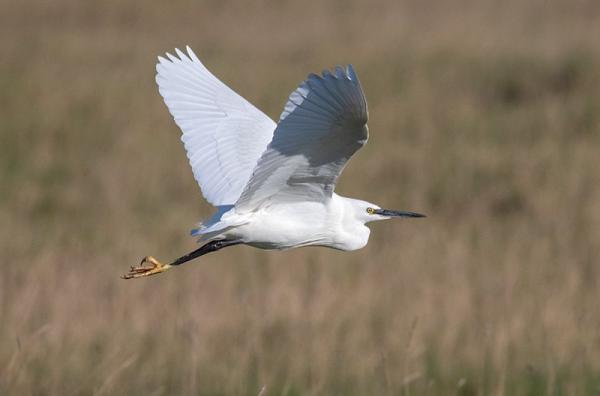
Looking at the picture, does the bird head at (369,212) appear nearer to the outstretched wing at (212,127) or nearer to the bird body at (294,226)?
the bird body at (294,226)

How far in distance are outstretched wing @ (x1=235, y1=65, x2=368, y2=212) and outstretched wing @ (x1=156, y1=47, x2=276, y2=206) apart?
0.42 m

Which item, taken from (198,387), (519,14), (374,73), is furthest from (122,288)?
(519,14)

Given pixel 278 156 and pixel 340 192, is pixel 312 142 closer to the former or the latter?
pixel 278 156

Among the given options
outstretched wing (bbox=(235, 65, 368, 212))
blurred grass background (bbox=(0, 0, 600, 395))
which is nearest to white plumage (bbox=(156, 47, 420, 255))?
outstretched wing (bbox=(235, 65, 368, 212))

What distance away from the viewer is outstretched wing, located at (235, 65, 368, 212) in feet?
9.76

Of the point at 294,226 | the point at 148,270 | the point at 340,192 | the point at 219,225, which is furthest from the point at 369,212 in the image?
the point at 340,192

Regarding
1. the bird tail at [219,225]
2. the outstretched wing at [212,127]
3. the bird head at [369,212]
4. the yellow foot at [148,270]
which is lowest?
the yellow foot at [148,270]

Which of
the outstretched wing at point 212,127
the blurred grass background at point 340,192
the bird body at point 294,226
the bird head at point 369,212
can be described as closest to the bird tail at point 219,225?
the bird body at point 294,226

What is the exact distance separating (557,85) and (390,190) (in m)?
2.96

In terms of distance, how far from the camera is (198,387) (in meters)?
5.00

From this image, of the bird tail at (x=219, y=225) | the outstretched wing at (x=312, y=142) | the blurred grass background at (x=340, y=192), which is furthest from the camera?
the blurred grass background at (x=340, y=192)

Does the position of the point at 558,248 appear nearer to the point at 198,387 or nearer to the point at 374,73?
the point at 198,387

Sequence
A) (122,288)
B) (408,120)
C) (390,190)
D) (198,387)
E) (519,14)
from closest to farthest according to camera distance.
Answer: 1. (198,387)
2. (122,288)
3. (390,190)
4. (408,120)
5. (519,14)

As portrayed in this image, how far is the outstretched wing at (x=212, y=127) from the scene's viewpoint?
155 inches
